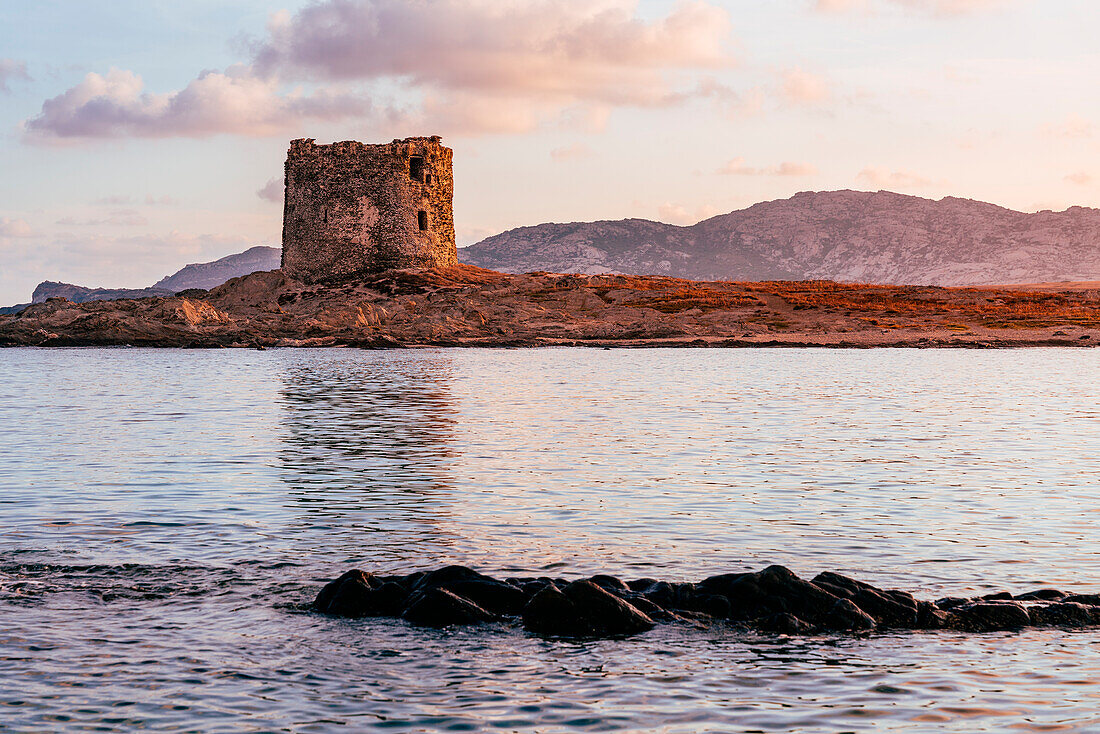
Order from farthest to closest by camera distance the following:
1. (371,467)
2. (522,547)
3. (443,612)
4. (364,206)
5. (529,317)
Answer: (364,206), (529,317), (371,467), (522,547), (443,612)

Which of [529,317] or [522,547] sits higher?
[529,317]

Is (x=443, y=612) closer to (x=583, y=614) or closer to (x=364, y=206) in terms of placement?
(x=583, y=614)

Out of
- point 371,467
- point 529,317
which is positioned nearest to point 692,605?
point 371,467

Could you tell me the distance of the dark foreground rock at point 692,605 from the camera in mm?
9875

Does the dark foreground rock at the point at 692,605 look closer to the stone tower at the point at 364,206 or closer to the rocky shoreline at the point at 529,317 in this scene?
the rocky shoreline at the point at 529,317

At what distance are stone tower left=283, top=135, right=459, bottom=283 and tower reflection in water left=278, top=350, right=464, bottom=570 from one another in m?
34.6

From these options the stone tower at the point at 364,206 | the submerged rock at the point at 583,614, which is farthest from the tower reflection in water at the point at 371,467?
the stone tower at the point at 364,206

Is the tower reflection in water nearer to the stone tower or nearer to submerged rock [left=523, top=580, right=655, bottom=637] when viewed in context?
submerged rock [left=523, top=580, right=655, bottom=637]

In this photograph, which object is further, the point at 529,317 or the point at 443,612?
the point at 529,317

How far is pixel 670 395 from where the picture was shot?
35.5 m

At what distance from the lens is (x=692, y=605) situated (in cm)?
1044

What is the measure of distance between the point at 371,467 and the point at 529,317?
167ft

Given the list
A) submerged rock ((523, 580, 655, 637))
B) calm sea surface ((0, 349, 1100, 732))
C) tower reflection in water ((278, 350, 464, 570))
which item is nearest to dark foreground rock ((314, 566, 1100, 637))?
submerged rock ((523, 580, 655, 637))

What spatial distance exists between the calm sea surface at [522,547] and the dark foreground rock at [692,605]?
0.84 ft
